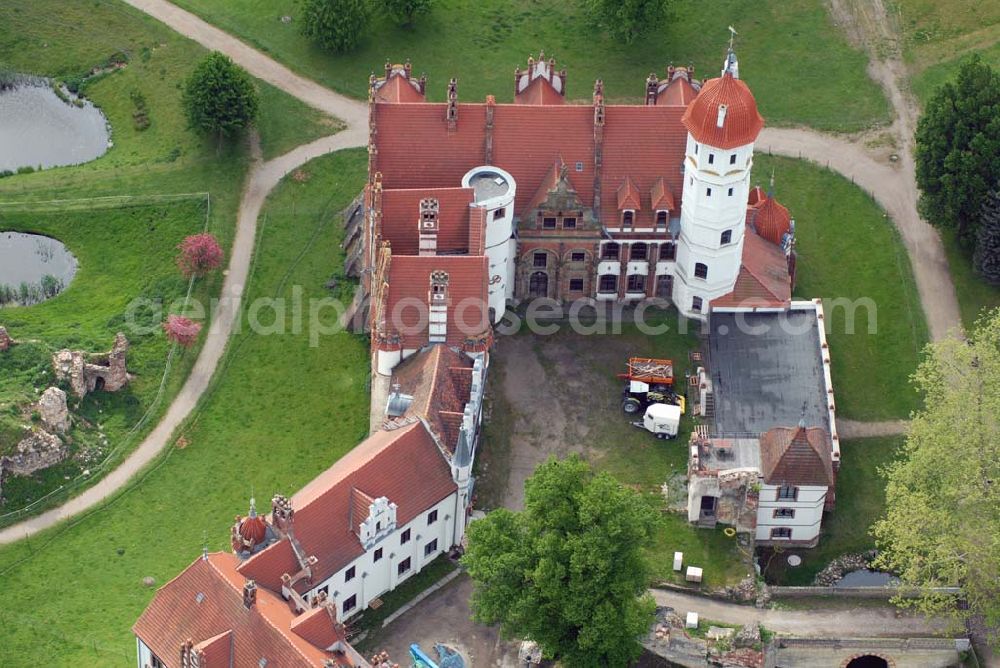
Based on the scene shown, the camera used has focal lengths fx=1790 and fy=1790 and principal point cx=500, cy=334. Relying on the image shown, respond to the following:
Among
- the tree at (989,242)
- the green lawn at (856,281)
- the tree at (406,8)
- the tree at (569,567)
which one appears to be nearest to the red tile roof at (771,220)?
the green lawn at (856,281)

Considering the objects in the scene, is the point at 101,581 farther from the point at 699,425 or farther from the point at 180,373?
the point at 699,425

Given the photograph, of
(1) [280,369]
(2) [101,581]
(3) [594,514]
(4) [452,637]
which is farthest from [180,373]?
(3) [594,514]

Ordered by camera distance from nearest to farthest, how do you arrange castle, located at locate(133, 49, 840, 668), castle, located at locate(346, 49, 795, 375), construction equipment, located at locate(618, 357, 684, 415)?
1. castle, located at locate(133, 49, 840, 668)
2. construction equipment, located at locate(618, 357, 684, 415)
3. castle, located at locate(346, 49, 795, 375)

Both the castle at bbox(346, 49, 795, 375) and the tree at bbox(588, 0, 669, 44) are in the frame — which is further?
the tree at bbox(588, 0, 669, 44)

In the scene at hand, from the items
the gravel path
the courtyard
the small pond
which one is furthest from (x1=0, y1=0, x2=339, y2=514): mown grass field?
the small pond

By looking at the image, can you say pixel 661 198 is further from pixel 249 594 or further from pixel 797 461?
pixel 249 594

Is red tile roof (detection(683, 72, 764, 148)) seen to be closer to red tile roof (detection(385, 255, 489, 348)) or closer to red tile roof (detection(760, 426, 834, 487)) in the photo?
red tile roof (detection(385, 255, 489, 348))

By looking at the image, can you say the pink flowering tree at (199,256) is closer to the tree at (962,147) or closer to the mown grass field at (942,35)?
the tree at (962,147)
